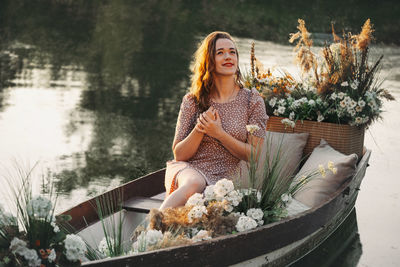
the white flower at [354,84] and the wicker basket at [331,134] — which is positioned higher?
the white flower at [354,84]

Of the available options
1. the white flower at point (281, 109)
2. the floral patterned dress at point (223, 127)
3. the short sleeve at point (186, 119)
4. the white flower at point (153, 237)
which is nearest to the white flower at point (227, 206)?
the white flower at point (153, 237)

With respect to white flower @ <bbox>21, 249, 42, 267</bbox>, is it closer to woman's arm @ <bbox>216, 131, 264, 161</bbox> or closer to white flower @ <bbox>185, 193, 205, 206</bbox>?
white flower @ <bbox>185, 193, 205, 206</bbox>

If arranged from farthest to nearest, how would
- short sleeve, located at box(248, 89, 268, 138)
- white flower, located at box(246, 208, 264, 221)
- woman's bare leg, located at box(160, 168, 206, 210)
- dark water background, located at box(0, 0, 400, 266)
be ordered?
dark water background, located at box(0, 0, 400, 266) < short sleeve, located at box(248, 89, 268, 138) < woman's bare leg, located at box(160, 168, 206, 210) < white flower, located at box(246, 208, 264, 221)

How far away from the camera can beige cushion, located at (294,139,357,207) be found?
15.4 ft

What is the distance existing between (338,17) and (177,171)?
18391 mm

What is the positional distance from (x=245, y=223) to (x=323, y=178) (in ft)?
4.26

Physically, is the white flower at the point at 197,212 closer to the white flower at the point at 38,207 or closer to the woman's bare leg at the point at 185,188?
the woman's bare leg at the point at 185,188

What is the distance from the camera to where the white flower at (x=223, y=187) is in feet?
11.8

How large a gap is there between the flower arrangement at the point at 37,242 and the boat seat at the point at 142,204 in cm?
173

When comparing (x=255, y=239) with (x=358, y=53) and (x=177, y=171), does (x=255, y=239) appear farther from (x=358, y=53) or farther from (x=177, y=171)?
(x=358, y=53)

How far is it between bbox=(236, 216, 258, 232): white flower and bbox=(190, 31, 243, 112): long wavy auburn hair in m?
1.02

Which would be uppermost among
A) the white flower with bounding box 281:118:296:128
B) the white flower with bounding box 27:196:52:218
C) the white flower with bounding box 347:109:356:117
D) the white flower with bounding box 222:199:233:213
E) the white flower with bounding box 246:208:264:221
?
the white flower with bounding box 347:109:356:117

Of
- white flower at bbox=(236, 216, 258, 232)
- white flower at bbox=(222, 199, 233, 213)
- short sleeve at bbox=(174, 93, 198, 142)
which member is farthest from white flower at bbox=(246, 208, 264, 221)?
short sleeve at bbox=(174, 93, 198, 142)

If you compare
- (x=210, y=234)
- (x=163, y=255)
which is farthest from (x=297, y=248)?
(x=163, y=255)
